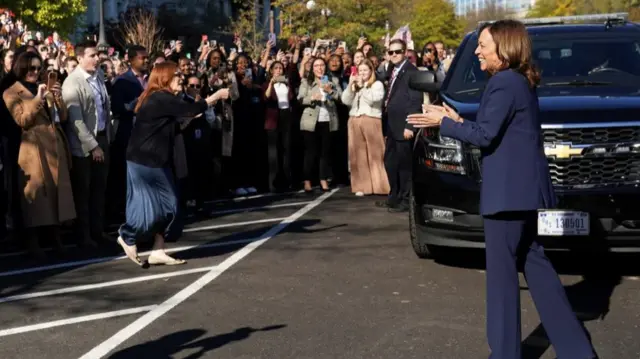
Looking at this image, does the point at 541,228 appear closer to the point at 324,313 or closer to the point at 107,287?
the point at 324,313

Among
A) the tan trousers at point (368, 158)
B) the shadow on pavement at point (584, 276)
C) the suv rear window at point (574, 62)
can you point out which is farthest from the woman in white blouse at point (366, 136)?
the shadow on pavement at point (584, 276)

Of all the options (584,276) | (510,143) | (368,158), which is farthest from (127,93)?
(510,143)

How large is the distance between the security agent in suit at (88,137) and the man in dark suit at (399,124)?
12.1 ft

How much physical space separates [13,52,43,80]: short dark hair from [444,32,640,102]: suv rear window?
3.80m

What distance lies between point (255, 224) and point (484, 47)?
738 cm

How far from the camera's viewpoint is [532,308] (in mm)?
8359

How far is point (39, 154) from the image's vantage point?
11.6 meters

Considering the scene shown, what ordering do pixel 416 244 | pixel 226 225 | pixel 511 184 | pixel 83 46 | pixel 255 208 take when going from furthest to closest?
pixel 255 208, pixel 226 225, pixel 83 46, pixel 416 244, pixel 511 184

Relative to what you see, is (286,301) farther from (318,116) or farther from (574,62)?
(318,116)

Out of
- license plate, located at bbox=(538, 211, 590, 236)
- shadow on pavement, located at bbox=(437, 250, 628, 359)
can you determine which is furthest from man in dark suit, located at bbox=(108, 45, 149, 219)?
license plate, located at bbox=(538, 211, 590, 236)

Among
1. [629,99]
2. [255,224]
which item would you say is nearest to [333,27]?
[255,224]

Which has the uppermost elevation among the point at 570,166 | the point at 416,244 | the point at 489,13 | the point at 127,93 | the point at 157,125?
the point at 489,13

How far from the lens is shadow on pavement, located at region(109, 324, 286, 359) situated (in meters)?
7.17

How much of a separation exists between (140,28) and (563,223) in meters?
39.2
